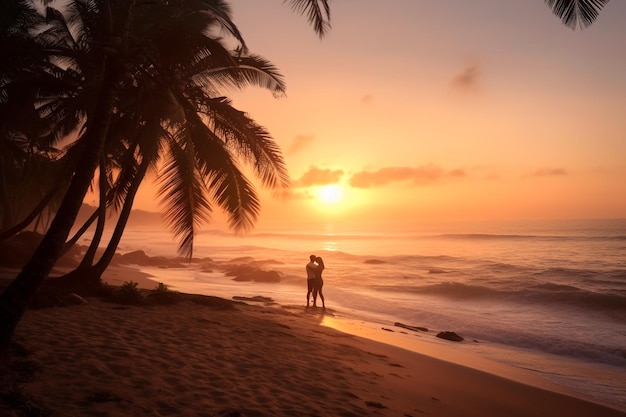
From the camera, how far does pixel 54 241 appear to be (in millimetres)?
5109

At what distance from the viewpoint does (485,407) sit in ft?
20.8

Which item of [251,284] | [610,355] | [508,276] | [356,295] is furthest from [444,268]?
[610,355]

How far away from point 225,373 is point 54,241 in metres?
2.98

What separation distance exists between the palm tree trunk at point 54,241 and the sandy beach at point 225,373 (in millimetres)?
594

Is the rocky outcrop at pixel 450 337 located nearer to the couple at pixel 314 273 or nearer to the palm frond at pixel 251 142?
the couple at pixel 314 273

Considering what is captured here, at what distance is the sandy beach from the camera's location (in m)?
4.42

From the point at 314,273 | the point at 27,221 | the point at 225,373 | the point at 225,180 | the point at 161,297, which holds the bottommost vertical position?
the point at 225,373

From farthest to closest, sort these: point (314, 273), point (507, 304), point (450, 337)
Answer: point (507, 304)
point (314, 273)
point (450, 337)

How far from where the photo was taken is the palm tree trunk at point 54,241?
4801mm

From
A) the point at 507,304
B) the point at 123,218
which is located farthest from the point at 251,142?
the point at 507,304

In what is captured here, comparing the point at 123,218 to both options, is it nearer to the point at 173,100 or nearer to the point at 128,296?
the point at 128,296

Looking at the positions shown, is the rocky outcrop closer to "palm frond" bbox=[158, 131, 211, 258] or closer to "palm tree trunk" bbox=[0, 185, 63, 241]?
"palm frond" bbox=[158, 131, 211, 258]

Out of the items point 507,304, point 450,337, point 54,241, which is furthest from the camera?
point 507,304

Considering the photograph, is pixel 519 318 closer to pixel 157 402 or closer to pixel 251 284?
pixel 251 284
